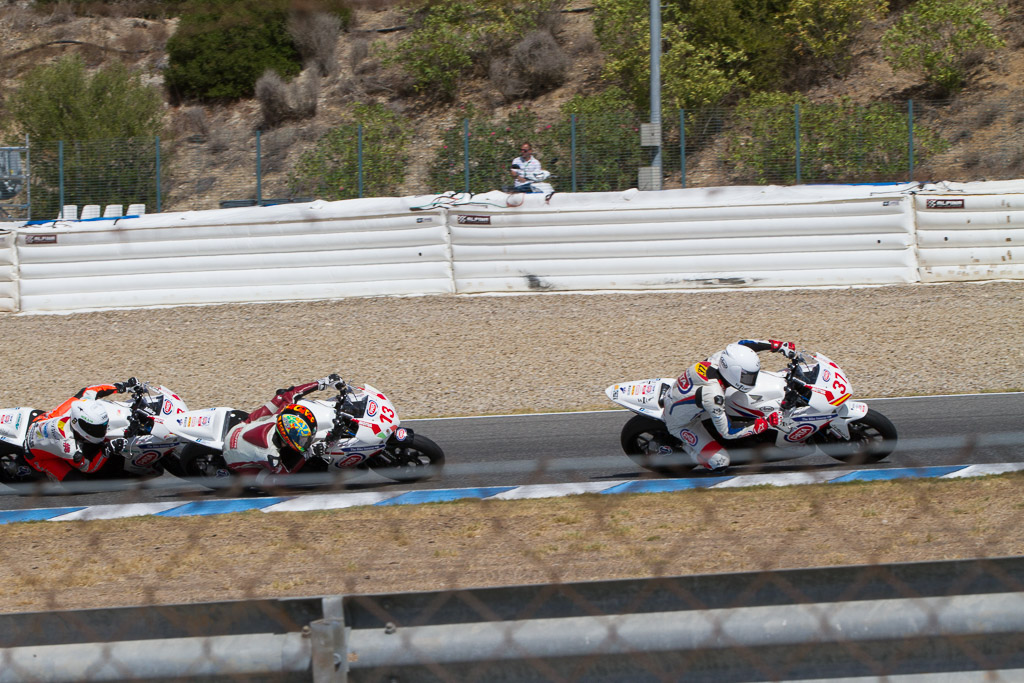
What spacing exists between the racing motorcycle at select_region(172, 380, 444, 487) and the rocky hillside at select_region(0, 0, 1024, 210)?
11.8 meters

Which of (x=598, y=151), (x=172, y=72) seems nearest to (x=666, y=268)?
(x=598, y=151)

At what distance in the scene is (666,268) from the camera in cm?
1517

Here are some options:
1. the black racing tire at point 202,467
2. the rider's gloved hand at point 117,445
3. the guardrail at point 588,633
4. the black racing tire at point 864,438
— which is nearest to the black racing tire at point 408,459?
the black racing tire at point 202,467

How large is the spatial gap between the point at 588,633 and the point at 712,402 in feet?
19.9

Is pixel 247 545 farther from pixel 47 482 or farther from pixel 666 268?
pixel 666 268

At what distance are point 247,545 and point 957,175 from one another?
Result: 1866 cm

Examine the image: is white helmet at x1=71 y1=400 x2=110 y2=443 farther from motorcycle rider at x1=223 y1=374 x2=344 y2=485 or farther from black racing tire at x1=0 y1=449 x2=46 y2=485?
motorcycle rider at x1=223 y1=374 x2=344 y2=485

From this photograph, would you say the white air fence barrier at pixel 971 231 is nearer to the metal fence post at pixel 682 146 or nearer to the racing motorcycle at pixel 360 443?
the metal fence post at pixel 682 146

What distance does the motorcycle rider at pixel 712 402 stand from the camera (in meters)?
8.07

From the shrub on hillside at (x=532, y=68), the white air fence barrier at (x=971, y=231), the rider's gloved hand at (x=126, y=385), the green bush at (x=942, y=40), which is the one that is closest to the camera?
the rider's gloved hand at (x=126, y=385)

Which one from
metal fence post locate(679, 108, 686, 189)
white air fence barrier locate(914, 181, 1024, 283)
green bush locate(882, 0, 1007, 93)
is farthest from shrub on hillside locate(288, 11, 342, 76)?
white air fence barrier locate(914, 181, 1024, 283)

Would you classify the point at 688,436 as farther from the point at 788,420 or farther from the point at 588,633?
the point at 588,633

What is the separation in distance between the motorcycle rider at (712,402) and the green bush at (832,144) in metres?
11.2

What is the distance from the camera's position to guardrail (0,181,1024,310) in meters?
14.7
